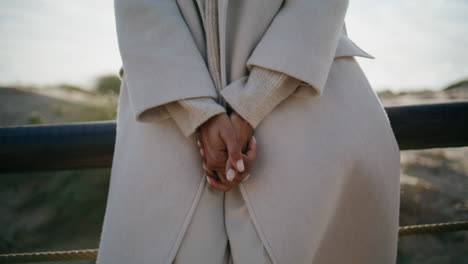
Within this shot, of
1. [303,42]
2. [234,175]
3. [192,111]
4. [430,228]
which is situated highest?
[303,42]

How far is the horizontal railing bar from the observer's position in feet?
4.00

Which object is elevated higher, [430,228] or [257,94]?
[257,94]

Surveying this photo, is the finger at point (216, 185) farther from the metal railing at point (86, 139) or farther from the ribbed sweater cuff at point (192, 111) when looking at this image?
the metal railing at point (86, 139)

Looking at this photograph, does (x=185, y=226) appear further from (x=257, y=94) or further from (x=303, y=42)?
(x=303, y=42)

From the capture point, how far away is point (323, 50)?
0.91m

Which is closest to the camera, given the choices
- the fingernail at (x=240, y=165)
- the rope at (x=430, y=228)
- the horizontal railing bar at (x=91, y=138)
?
the fingernail at (x=240, y=165)

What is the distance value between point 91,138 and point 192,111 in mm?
575

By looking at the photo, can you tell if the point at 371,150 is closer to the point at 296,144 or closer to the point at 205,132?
the point at 296,144

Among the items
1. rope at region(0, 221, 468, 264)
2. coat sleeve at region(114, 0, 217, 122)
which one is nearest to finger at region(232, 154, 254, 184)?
coat sleeve at region(114, 0, 217, 122)

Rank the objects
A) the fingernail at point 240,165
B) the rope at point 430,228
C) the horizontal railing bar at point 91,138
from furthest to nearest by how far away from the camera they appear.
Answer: the rope at point 430,228, the horizontal railing bar at point 91,138, the fingernail at point 240,165

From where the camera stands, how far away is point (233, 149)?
870mm

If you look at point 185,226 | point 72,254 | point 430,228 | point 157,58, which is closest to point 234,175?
point 185,226

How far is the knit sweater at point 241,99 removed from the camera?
35.0 inches

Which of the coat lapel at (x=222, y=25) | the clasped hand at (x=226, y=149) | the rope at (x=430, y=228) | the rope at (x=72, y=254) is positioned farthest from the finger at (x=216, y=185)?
the rope at (x=430, y=228)
